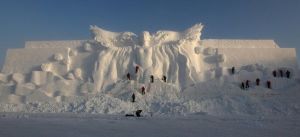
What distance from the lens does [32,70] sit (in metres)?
22.8

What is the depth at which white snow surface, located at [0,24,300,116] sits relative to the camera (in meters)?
17.9

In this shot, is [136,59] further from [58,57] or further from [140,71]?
[58,57]

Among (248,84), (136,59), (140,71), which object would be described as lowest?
(248,84)

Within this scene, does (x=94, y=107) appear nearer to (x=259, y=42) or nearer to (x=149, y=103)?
(x=149, y=103)

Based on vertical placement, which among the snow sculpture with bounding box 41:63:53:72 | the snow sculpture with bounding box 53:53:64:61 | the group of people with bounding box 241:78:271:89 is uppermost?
the snow sculpture with bounding box 53:53:64:61

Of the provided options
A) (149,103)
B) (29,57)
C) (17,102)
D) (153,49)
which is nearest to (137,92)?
(149,103)

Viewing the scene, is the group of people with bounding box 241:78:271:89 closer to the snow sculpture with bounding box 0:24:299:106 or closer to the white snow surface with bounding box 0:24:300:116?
the white snow surface with bounding box 0:24:300:116

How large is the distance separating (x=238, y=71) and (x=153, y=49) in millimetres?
5178

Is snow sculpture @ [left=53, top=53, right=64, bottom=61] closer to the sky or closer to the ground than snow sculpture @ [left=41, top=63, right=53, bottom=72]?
closer to the sky

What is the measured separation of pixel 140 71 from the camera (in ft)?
67.7

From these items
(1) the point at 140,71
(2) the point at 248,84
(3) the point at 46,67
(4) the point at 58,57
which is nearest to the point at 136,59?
(1) the point at 140,71

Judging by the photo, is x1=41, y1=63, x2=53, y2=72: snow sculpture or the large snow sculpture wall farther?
x1=41, y1=63, x2=53, y2=72: snow sculpture

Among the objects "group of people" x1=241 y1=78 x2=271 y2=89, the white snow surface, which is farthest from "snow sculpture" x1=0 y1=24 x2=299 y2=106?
"group of people" x1=241 y1=78 x2=271 y2=89

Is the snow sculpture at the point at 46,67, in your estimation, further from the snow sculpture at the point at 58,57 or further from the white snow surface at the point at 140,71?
the snow sculpture at the point at 58,57
